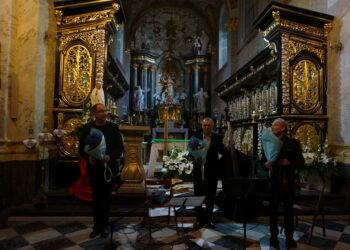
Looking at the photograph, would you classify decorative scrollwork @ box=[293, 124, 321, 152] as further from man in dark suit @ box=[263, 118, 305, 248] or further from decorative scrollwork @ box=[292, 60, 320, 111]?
man in dark suit @ box=[263, 118, 305, 248]

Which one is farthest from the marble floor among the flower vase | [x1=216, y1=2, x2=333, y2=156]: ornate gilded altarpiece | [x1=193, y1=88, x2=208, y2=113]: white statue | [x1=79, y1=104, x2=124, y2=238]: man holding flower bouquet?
[x1=193, y1=88, x2=208, y2=113]: white statue

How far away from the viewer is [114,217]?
13.8 ft

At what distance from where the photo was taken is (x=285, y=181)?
3133mm

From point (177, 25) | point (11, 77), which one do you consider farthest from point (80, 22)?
point (177, 25)

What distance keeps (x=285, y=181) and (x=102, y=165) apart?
90.8 inches

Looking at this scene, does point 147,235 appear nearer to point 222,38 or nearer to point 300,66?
point 300,66

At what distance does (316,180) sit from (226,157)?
302 centimetres

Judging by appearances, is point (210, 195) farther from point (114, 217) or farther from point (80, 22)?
point (80, 22)

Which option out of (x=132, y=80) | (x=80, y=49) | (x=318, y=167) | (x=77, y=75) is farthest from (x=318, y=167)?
(x=132, y=80)

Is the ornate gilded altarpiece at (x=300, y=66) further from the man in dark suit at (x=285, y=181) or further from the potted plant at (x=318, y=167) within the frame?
the man in dark suit at (x=285, y=181)

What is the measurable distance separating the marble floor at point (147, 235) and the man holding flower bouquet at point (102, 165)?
22cm

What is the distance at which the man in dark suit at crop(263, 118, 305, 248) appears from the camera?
10.2ft

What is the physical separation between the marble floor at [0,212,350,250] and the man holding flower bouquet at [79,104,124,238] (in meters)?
0.22

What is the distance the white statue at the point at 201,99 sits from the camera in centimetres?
1605
